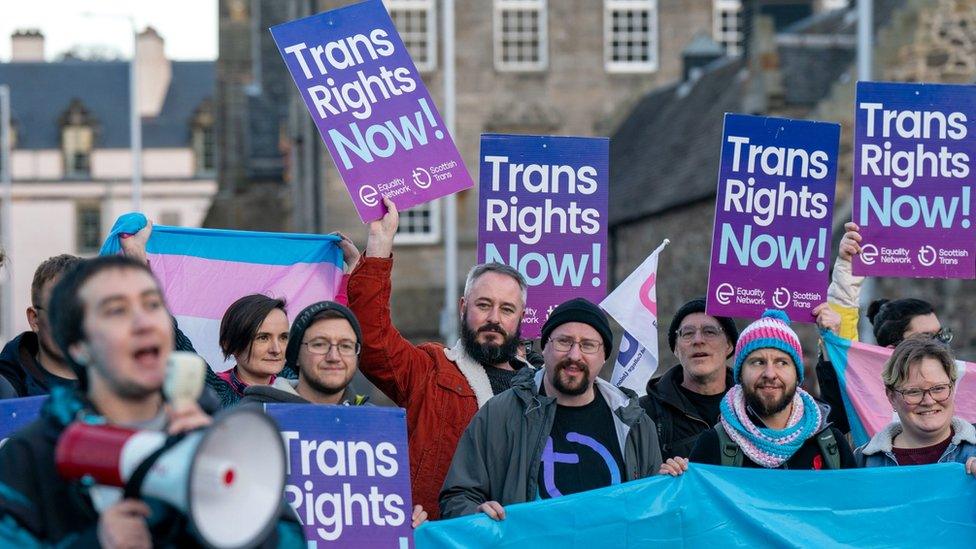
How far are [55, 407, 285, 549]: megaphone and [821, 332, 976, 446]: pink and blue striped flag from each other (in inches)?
184

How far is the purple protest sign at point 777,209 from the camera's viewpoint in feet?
28.6

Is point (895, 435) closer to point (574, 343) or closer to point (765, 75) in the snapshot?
point (574, 343)

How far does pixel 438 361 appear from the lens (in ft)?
25.2

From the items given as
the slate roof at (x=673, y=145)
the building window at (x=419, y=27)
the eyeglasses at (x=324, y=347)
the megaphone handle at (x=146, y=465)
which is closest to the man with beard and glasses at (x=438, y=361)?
the eyeglasses at (x=324, y=347)

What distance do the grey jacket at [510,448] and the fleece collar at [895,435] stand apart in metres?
1.05

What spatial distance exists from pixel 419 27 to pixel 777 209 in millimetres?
32927

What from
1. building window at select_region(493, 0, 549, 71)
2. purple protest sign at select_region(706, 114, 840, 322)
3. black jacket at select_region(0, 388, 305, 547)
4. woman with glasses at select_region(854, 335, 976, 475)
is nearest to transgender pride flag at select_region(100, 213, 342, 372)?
purple protest sign at select_region(706, 114, 840, 322)

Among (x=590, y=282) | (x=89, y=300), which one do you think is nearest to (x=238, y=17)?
(x=590, y=282)

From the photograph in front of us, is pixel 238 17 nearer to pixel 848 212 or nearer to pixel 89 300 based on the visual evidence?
pixel 848 212

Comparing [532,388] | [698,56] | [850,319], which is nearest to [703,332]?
[850,319]

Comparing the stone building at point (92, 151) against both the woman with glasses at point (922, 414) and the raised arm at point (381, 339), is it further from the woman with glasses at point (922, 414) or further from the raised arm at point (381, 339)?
the woman with glasses at point (922, 414)

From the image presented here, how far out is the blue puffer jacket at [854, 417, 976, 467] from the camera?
7246 mm

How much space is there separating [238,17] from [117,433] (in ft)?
196

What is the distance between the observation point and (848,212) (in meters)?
24.2
